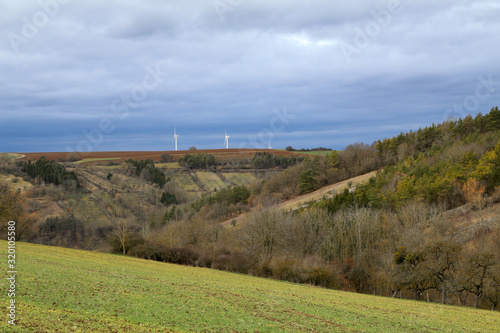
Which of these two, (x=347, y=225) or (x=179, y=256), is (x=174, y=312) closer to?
(x=179, y=256)

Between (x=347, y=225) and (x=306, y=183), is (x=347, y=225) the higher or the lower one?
the lower one

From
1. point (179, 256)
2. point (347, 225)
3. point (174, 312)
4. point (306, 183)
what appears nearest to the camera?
point (174, 312)

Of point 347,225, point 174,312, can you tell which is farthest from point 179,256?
point 174,312

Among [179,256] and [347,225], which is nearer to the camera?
[179,256]

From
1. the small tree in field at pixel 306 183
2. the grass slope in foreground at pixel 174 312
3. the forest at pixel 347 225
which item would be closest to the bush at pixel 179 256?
the forest at pixel 347 225

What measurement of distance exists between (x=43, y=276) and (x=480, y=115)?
183057 millimetres

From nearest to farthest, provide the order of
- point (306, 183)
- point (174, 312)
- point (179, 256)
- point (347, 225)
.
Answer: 1. point (174, 312)
2. point (179, 256)
3. point (347, 225)
4. point (306, 183)

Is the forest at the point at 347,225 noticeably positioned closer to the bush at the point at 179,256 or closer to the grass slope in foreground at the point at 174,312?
the bush at the point at 179,256

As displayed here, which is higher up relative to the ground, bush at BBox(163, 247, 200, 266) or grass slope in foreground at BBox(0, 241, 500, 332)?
grass slope in foreground at BBox(0, 241, 500, 332)

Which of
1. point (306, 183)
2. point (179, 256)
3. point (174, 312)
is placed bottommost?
point (179, 256)

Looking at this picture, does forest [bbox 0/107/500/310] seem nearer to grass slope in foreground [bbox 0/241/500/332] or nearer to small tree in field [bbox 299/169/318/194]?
small tree in field [bbox 299/169/318/194]

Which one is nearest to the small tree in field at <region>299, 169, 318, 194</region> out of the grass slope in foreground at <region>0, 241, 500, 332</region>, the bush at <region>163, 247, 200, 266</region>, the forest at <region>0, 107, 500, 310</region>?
the forest at <region>0, 107, 500, 310</region>

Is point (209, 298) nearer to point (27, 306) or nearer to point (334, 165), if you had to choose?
point (27, 306)

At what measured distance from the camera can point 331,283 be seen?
191 feet
